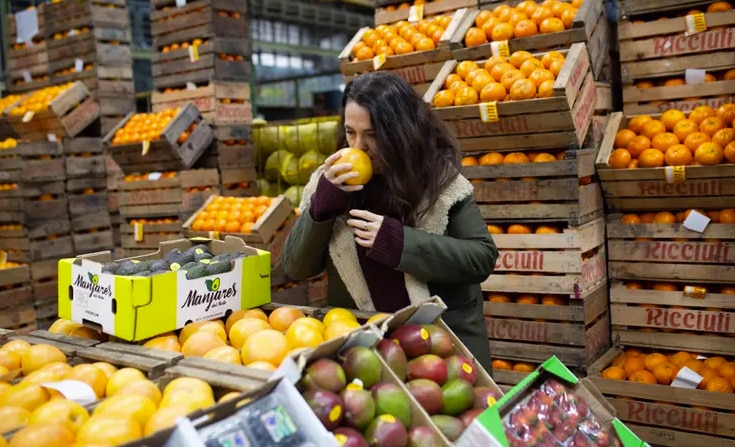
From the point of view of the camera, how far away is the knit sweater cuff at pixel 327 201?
2.03 metres

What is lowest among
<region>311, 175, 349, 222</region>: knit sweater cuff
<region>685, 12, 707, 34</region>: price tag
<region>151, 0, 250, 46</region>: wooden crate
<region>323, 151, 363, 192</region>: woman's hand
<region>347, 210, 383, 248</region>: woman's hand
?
<region>347, 210, 383, 248</region>: woman's hand

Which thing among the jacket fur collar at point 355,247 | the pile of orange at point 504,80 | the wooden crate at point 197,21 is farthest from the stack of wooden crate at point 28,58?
the jacket fur collar at point 355,247

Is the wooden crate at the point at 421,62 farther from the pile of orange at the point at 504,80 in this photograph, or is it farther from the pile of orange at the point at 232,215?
the pile of orange at the point at 232,215

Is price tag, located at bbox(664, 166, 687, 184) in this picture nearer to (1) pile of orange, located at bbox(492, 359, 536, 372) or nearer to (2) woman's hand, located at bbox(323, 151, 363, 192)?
(1) pile of orange, located at bbox(492, 359, 536, 372)

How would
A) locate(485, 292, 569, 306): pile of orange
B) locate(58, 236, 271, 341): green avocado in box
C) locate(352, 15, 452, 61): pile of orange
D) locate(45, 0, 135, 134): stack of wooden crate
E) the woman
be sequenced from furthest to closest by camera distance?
locate(45, 0, 135, 134): stack of wooden crate → locate(352, 15, 452, 61): pile of orange → locate(485, 292, 569, 306): pile of orange → the woman → locate(58, 236, 271, 341): green avocado in box

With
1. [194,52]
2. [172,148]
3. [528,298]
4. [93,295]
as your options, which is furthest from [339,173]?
[194,52]

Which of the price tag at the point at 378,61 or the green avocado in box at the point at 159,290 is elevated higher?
the price tag at the point at 378,61

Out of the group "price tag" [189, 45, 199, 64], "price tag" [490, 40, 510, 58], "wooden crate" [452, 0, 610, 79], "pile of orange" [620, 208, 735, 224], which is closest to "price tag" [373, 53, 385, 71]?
"wooden crate" [452, 0, 610, 79]

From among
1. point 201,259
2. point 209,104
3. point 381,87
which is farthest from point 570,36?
point 209,104

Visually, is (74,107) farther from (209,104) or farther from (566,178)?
(566,178)

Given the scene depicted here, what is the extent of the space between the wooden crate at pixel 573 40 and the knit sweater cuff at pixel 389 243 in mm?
2362

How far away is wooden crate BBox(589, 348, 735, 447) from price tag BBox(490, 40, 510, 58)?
76.7 inches

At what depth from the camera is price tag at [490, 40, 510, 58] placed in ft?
13.0

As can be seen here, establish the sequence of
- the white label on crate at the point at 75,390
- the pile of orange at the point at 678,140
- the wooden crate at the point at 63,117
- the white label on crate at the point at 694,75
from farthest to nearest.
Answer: the wooden crate at the point at 63,117, the white label on crate at the point at 694,75, the pile of orange at the point at 678,140, the white label on crate at the point at 75,390
